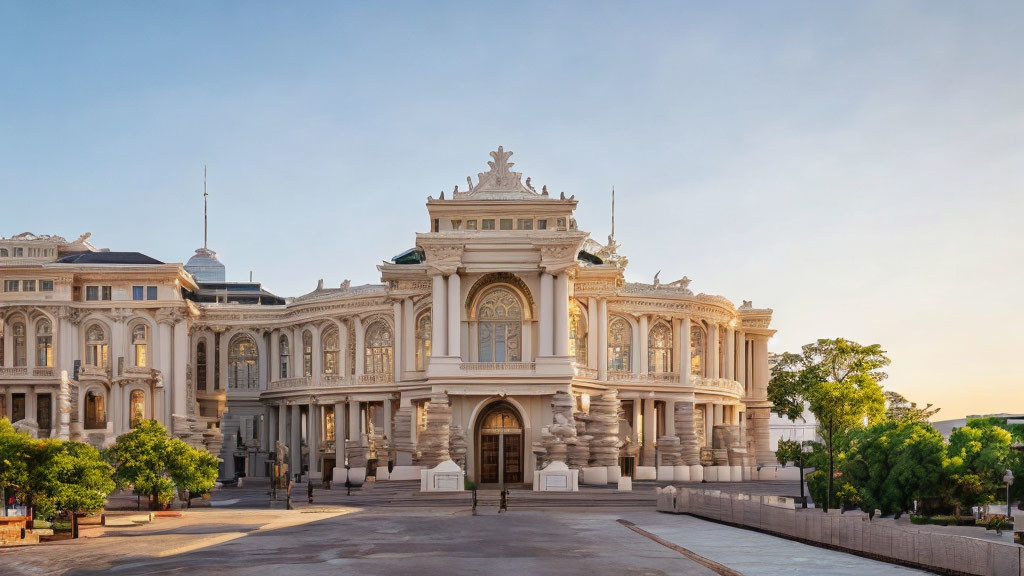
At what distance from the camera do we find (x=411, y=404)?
3206 inches

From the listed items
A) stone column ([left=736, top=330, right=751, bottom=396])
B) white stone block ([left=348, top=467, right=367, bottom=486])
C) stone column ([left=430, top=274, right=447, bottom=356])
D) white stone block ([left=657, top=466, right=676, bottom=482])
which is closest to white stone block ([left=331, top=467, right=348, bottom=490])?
white stone block ([left=348, top=467, right=367, bottom=486])

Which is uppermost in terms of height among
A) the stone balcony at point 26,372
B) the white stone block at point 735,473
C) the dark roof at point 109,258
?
the dark roof at point 109,258

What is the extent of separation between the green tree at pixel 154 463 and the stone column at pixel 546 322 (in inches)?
875

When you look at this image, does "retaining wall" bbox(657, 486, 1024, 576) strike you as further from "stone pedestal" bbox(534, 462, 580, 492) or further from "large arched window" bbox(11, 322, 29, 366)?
"large arched window" bbox(11, 322, 29, 366)

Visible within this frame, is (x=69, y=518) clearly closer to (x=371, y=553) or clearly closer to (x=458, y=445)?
(x=371, y=553)

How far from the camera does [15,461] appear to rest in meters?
42.8

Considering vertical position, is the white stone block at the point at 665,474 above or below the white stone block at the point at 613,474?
below

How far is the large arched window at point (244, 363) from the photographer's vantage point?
9794 centimetres

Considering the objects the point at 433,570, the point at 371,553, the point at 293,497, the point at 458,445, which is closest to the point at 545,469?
the point at 458,445

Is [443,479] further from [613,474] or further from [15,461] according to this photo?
[15,461]

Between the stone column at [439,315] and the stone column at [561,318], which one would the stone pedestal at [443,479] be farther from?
the stone column at [561,318]

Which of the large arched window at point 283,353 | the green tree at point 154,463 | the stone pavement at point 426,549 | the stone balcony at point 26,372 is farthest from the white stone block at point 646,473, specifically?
the stone balcony at point 26,372

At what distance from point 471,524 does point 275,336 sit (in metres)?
52.9

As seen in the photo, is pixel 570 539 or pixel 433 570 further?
pixel 570 539
